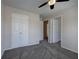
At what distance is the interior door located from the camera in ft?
12.9

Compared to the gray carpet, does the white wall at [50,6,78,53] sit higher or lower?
higher

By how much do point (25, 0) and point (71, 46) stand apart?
3.39m

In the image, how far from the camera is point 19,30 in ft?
13.6

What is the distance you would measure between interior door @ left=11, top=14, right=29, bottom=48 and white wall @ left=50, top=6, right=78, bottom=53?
8.17 feet

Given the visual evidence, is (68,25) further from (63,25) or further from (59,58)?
(59,58)

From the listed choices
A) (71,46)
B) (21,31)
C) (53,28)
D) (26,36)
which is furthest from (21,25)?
(71,46)

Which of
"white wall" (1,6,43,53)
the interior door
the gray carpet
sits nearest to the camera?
the gray carpet

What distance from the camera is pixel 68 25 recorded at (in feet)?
12.2

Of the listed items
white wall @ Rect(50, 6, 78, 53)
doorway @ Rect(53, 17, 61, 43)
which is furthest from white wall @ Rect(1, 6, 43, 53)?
white wall @ Rect(50, 6, 78, 53)

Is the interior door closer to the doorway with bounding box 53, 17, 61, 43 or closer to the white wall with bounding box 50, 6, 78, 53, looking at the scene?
the doorway with bounding box 53, 17, 61, 43

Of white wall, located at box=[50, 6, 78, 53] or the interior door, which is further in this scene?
the interior door

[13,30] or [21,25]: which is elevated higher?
[21,25]

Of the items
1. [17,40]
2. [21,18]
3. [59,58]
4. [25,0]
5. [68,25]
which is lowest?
[59,58]

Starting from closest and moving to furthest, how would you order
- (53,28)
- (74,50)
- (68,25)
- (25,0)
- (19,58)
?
(19,58), (25,0), (74,50), (68,25), (53,28)
